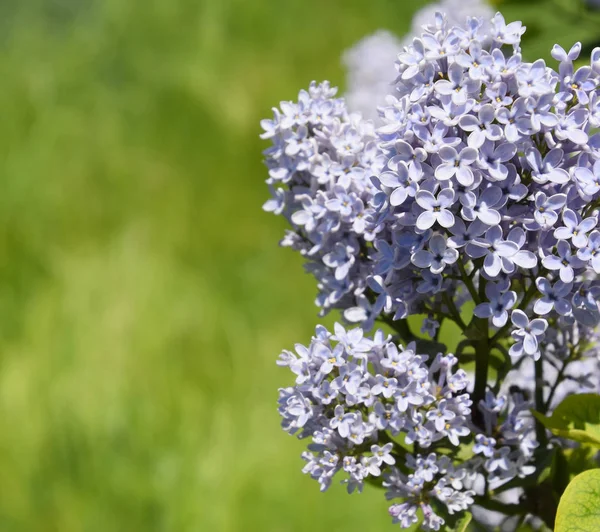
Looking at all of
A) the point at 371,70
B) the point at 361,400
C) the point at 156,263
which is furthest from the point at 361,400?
the point at 156,263

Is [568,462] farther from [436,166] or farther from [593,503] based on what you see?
[436,166]

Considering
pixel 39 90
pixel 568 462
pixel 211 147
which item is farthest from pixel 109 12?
pixel 568 462

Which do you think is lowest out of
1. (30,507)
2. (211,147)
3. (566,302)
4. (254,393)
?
(566,302)

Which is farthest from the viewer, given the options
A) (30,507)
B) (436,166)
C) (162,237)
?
(162,237)

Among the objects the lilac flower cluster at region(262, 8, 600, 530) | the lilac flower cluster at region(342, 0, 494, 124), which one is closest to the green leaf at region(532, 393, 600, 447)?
the lilac flower cluster at region(262, 8, 600, 530)

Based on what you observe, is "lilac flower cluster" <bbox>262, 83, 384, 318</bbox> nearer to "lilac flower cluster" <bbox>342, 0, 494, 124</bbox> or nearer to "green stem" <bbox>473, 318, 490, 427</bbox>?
"green stem" <bbox>473, 318, 490, 427</bbox>

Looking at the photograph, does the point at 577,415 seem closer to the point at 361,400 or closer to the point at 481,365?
the point at 481,365

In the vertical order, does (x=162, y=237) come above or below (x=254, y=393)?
above
